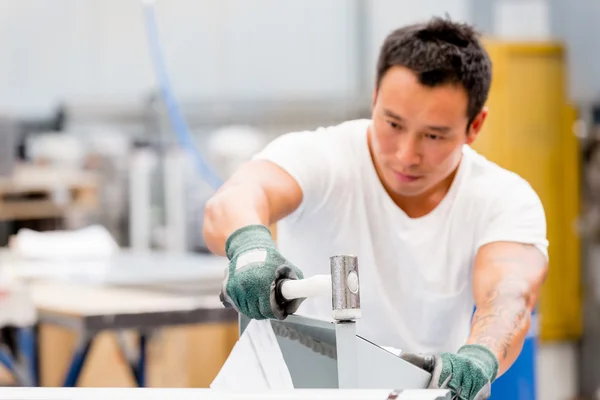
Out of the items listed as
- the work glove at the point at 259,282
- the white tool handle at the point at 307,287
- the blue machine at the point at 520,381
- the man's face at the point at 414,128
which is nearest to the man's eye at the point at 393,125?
the man's face at the point at 414,128

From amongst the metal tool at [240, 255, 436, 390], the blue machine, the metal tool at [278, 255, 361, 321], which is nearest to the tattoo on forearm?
the metal tool at [240, 255, 436, 390]

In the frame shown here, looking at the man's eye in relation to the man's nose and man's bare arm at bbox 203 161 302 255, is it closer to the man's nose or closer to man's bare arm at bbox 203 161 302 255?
the man's nose

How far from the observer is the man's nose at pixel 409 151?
5.36 feet

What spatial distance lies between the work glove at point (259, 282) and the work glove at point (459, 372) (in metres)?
0.17

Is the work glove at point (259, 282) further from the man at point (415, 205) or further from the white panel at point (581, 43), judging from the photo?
the white panel at point (581, 43)

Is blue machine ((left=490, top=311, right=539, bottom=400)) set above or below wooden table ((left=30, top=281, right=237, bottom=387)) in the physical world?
below

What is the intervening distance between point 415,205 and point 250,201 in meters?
0.42

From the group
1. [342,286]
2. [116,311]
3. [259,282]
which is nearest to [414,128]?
[259,282]

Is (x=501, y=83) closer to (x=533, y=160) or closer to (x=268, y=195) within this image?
(x=533, y=160)

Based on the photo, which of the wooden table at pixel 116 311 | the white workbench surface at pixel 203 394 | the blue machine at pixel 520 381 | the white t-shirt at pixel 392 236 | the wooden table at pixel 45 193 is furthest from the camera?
the wooden table at pixel 45 193

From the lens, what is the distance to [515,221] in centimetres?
168

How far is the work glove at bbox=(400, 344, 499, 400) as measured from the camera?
1103 millimetres

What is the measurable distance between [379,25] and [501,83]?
1.67m

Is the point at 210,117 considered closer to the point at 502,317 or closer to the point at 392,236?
the point at 392,236
